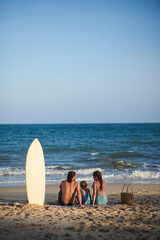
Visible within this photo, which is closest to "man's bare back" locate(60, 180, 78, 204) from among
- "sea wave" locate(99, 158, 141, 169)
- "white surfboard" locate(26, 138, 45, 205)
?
"white surfboard" locate(26, 138, 45, 205)

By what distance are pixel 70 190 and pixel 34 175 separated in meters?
0.89

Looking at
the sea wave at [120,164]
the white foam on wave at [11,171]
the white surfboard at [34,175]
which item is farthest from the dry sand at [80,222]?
the sea wave at [120,164]

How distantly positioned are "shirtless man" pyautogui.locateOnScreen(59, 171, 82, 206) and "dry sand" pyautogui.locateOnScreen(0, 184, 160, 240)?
541 mm

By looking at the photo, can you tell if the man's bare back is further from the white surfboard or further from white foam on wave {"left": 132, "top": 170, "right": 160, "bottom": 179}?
white foam on wave {"left": 132, "top": 170, "right": 160, "bottom": 179}

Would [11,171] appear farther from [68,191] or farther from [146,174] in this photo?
[68,191]

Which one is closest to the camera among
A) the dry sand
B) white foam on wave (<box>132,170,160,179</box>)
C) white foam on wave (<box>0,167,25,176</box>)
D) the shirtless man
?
the dry sand

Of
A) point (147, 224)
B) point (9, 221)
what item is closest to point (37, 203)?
point (9, 221)

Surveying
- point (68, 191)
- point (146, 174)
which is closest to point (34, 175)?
point (68, 191)

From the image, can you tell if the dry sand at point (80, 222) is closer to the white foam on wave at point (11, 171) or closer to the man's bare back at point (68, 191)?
the man's bare back at point (68, 191)

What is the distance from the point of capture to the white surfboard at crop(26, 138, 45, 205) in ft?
18.4

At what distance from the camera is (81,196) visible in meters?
5.72

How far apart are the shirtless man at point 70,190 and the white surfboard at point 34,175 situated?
48cm

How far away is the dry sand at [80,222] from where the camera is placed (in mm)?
3557

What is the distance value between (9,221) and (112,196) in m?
3.91
